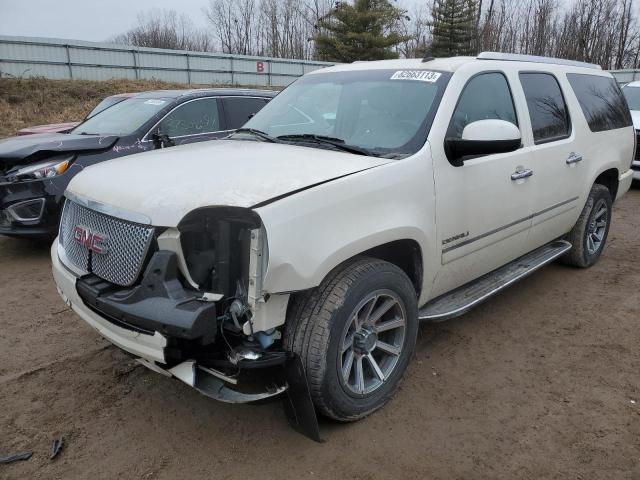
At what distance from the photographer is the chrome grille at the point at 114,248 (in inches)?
95.8

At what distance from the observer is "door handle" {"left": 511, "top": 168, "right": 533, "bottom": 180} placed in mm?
3592

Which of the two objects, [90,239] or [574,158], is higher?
[574,158]

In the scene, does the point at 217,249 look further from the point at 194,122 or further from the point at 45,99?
the point at 45,99

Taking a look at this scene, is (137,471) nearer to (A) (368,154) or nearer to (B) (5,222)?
Result: (A) (368,154)

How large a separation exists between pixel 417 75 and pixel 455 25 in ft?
123

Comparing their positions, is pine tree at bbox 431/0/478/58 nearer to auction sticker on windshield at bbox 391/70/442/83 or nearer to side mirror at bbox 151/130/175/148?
side mirror at bbox 151/130/175/148

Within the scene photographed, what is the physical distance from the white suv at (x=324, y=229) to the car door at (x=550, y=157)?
0.02 meters

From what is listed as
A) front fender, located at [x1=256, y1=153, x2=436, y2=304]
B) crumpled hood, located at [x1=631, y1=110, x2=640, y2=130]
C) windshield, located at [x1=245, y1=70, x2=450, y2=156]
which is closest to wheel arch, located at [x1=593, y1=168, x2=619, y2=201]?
windshield, located at [x1=245, y1=70, x2=450, y2=156]

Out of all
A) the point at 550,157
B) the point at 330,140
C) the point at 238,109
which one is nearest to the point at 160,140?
the point at 238,109

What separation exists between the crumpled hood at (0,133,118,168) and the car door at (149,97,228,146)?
63 centimetres

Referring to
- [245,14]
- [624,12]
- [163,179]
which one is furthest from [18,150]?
[245,14]

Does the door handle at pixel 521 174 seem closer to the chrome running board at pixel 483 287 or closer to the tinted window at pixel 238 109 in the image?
the chrome running board at pixel 483 287

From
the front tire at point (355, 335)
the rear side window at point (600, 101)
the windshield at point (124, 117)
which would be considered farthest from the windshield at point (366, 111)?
the windshield at point (124, 117)

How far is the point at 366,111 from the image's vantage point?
3.42 meters
